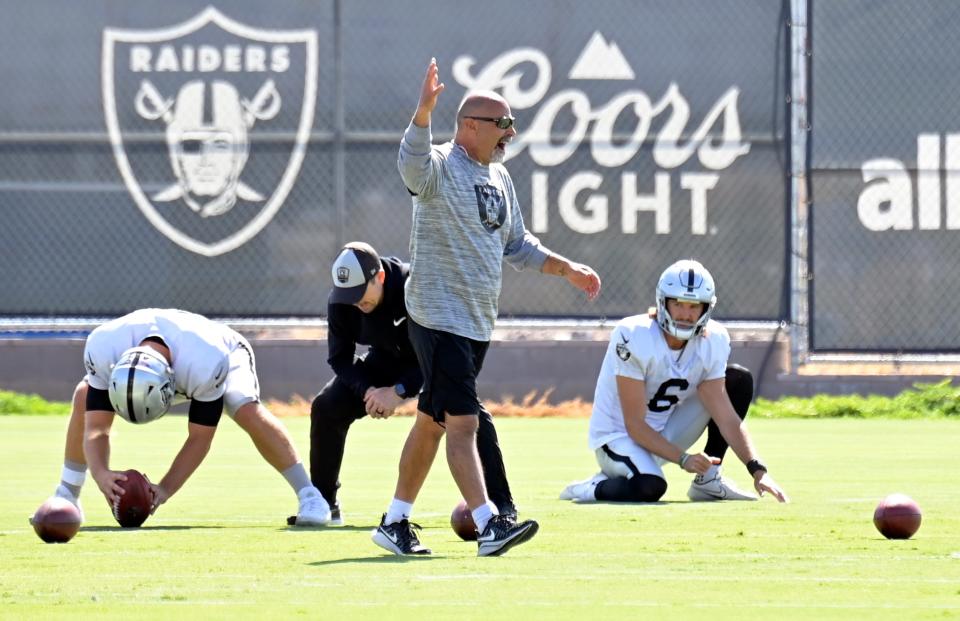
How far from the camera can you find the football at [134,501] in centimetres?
861

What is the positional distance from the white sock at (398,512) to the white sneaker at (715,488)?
2853 millimetres

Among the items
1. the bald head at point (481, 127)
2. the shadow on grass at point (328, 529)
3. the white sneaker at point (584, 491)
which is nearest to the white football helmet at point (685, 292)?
the white sneaker at point (584, 491)

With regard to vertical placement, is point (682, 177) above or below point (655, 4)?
below

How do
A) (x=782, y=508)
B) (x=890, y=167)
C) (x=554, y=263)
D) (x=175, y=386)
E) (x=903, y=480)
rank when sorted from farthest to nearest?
(x=890, y=167), (x=903, y=480), (x=782, y=508), (x=175, y=386), (x=554, y=263)

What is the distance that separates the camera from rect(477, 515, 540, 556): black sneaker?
7172mm

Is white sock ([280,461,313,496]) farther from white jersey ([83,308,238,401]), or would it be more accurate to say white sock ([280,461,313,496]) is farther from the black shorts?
the black shorts

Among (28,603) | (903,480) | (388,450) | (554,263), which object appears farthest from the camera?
(388,450)

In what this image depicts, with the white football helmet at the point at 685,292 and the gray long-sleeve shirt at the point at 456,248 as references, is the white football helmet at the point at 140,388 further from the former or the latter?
the white football helmet at the point at 685,292

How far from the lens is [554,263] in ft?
26.6

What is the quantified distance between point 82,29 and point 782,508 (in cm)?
1275

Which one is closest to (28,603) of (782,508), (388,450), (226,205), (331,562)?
(331,562)

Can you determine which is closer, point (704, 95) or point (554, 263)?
point (554, 263)

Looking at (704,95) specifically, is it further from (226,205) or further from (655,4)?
(226,205)

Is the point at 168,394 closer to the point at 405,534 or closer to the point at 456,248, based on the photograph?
the point at 405,534
